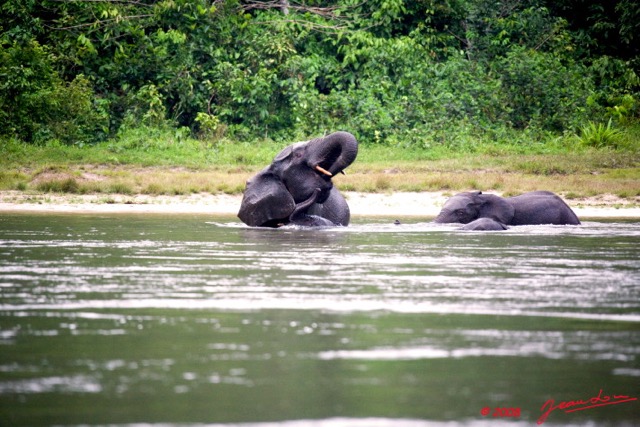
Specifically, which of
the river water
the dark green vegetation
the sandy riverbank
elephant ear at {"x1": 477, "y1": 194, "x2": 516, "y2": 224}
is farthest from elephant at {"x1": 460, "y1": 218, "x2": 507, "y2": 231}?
the dark green vegetation

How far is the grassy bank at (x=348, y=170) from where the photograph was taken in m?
19.3

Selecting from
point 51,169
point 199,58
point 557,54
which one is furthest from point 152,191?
point 557,54

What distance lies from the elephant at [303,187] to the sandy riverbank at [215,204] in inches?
134

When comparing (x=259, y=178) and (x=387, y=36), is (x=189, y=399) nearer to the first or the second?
(x=259, y=178)

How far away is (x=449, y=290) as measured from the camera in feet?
26.0

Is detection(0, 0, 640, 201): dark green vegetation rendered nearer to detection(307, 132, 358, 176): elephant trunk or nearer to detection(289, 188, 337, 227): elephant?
detection(289, 188, 337, 227): elephant

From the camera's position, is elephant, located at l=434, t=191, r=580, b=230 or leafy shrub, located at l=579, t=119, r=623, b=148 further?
leafy shrub, located at l=579, t=119, r=623, b=148

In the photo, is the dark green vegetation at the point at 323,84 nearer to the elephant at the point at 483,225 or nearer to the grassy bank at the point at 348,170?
the grassy bank at the point at 348,170

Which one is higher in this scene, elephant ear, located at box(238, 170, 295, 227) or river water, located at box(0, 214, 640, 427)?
river water, located at box(0, 214, 640, 427)

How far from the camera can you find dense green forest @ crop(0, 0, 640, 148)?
82.7ft

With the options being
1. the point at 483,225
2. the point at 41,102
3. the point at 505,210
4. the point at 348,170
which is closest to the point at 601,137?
the point at 348,170

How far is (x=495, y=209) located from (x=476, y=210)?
0.84 ft
